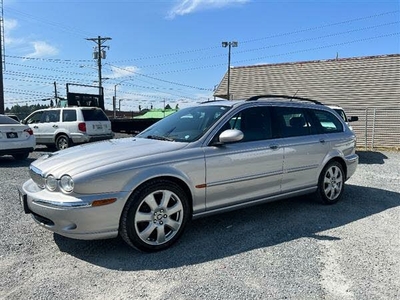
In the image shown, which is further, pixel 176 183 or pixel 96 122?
pixel 96 122

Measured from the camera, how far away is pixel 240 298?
114 inches

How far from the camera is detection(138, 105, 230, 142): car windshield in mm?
4409

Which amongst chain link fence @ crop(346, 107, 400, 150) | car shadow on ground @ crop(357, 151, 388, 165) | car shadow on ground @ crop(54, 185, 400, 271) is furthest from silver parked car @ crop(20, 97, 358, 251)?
chain link fence @ crop(346, 107, 400, 150)

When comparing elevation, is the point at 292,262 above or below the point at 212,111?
below

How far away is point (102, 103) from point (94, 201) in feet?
54.6

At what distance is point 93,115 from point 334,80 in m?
13.1

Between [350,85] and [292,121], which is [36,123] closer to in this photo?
[292,121]

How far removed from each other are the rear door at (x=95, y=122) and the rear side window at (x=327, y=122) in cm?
938

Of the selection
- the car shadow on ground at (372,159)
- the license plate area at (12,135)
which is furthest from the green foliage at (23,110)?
the car shadow on ground at (372,159)

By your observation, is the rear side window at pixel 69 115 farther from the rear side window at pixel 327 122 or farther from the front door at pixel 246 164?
the front door at pixel 246 164

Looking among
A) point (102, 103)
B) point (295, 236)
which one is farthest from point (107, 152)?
point (102, 103)

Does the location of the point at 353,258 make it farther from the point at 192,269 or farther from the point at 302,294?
the point at 192,269

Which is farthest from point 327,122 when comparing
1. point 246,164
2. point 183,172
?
point 183,172

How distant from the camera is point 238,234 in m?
4.29
